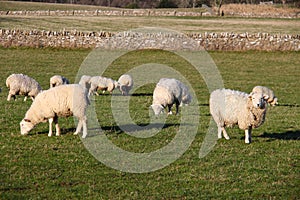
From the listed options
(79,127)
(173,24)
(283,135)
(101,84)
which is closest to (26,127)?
(79,127)

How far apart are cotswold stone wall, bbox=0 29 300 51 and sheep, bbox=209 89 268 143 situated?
991 inches

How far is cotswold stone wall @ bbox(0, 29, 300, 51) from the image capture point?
121ft

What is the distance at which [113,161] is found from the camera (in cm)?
972

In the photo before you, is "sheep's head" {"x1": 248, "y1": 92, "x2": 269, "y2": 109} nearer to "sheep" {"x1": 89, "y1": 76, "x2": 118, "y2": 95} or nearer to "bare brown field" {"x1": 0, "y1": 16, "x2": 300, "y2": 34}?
"sheep" {"x1": 89, "y1": 76, "x2": 118, "y2": 95}

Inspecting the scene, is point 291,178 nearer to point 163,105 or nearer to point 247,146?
point 247,146

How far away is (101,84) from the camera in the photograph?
1936cm

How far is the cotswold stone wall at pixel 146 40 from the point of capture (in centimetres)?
3694

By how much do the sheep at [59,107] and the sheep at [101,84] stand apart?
7515 millimetres

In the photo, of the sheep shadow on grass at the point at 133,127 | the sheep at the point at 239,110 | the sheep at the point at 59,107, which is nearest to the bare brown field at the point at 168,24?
the sheep shadow on grass at the point at 133,127

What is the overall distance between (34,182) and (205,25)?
4757cm

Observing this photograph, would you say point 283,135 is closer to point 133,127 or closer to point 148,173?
point 133,127

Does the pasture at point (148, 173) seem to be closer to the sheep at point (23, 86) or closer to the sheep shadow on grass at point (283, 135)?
the sheep shadow on grass at point (283, 135)

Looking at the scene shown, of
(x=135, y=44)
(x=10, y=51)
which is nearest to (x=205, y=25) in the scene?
(x=135, y=44)

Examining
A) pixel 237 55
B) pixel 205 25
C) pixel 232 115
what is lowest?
pixel 232 115
